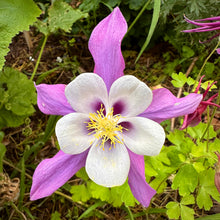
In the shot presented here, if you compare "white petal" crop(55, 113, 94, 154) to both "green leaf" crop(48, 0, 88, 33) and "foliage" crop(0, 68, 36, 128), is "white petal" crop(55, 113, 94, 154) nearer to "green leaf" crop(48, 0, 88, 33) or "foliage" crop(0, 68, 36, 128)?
"foliage" crop(0, 68, 36, 128)

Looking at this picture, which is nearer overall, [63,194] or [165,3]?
[63,194]

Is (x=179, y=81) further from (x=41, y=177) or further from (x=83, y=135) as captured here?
(x=41, y=177)

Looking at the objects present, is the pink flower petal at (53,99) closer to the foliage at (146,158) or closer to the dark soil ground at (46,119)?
the foliage at (146,158)

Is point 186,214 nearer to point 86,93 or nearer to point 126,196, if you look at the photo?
point 126,196

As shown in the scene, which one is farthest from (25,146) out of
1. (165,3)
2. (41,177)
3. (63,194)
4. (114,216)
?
(165,3)

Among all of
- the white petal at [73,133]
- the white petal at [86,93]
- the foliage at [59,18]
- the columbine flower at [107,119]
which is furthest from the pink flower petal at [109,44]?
the foliage at [59,18]

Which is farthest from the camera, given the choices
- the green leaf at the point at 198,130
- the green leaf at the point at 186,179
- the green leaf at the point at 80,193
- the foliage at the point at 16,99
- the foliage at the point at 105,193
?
the foliage at the point at 16,99
